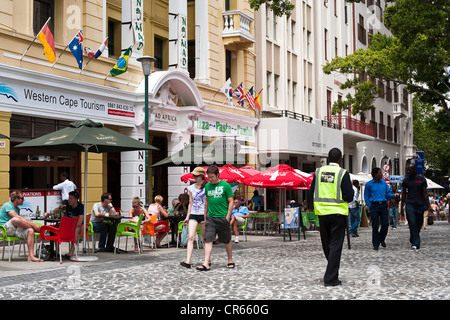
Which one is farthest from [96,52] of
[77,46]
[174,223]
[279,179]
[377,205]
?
[377,205]

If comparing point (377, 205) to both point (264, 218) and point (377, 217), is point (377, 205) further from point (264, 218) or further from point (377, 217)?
point (264, 218)

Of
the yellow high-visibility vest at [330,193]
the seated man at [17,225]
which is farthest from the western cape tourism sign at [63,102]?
the yellow high-visibility vest at [330,193]

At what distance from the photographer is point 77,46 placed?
59.7 feet

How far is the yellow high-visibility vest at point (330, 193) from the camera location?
9188mm

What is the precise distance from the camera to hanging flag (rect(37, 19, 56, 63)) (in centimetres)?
1702

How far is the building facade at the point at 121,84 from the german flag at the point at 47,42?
17.4 inches

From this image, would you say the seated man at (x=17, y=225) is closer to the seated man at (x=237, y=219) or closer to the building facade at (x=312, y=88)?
the seated man at (x=237, y=219)

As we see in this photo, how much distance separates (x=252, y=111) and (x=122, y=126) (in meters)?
10.5

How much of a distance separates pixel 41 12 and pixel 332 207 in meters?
13.0

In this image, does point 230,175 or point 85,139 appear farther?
point 230,175

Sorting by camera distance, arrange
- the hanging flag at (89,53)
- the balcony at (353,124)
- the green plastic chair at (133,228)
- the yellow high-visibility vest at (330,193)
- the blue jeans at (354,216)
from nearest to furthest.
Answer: the yellow high-visibility vest at (330,193) < the green plastic chair at (133,228) < the hanging flag at (89,53) < the blue jeans at (354,216) < the balcony at (353,124)

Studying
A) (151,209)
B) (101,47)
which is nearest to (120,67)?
(101,47)

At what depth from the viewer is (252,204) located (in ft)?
86.5
